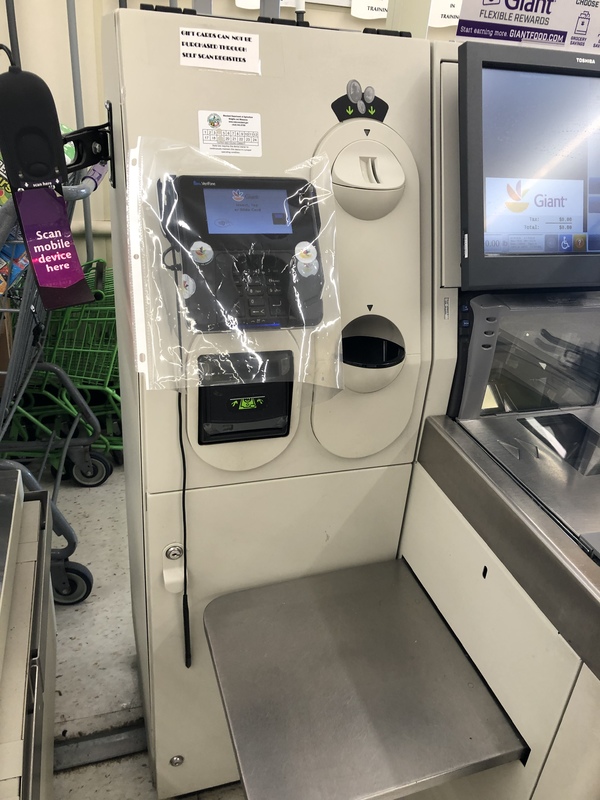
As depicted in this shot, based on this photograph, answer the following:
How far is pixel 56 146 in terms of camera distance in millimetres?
928

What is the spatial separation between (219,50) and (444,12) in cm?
250

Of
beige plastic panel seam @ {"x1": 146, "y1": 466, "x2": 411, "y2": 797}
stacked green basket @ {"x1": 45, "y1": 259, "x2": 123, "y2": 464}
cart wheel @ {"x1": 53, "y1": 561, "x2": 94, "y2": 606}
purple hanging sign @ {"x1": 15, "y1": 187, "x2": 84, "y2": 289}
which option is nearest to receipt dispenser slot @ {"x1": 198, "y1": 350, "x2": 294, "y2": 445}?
beige plastic panel seam @ {"x1": 146, "y1": 466, "x2": 411, "y2": 797}

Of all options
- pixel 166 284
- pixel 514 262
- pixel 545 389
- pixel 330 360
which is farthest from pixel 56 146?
pixel 545 389

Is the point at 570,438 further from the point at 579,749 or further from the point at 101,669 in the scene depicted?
the point at 101,669

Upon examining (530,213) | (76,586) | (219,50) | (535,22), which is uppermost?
(535,22)

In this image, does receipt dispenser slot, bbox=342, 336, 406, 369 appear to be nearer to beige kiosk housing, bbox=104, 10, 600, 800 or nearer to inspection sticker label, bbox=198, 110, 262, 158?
beige kiosk housing, bbox=104, 10, 600, 800

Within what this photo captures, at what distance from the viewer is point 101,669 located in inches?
69.0

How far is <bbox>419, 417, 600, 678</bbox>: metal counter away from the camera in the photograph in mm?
762

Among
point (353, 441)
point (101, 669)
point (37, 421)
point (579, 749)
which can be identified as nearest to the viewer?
point (579, 749)

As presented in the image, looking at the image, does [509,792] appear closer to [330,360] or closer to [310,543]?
[310,543]

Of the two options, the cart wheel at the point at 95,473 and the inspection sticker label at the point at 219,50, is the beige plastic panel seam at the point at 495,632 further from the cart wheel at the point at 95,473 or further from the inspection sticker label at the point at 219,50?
the cart wheel at the point at 95,473

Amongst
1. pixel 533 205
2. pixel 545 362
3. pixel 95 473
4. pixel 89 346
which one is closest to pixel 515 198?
pixel 533 205

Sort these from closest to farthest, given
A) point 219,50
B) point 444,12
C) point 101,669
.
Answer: point 219,50, point 101,669, point 444,12

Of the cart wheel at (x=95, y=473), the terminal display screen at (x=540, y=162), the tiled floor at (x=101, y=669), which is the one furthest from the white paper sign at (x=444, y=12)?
the tiled floor at (x=101, y=669)
